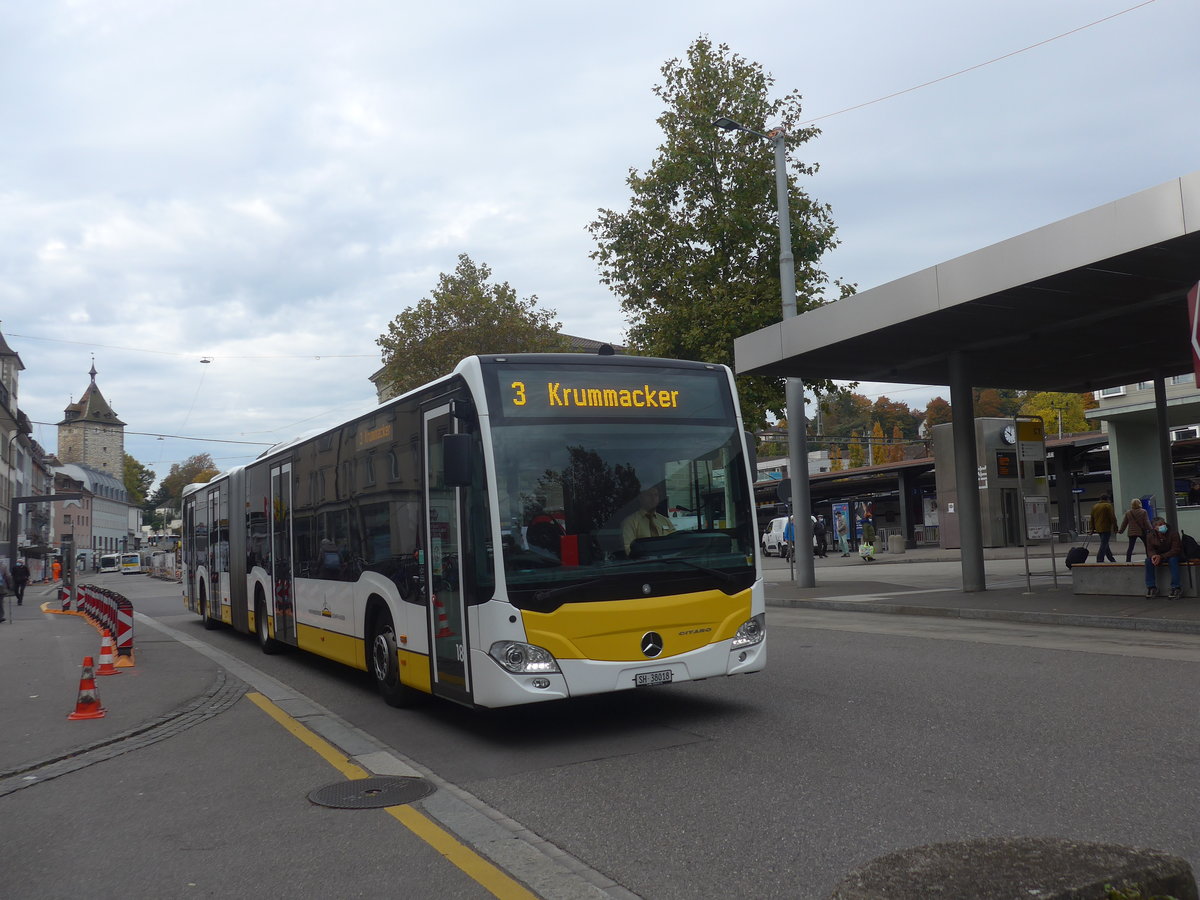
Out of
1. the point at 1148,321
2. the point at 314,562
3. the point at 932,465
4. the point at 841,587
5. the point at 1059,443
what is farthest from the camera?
the point at 932,465

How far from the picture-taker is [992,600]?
57.7ft

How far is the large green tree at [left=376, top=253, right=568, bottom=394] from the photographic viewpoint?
41156mm

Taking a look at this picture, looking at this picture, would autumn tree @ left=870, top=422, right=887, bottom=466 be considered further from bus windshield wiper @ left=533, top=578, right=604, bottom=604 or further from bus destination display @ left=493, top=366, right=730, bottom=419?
bus windshield wiper @ left=533, top=578, right=604, bottom=604

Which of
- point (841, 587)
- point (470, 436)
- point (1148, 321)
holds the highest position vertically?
point (1148, 321)

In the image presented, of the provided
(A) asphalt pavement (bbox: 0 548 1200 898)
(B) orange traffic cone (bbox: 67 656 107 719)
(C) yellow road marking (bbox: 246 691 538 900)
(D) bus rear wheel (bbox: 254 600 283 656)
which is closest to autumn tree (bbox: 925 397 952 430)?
(A) asphalt pavement (bbox: 0 548 1200 898)

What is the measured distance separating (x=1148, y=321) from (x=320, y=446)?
14.0 metres

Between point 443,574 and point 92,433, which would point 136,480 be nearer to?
point 92,433

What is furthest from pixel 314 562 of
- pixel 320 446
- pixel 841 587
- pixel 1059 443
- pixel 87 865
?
pixel 1059 443

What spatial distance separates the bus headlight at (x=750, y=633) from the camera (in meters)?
8.19

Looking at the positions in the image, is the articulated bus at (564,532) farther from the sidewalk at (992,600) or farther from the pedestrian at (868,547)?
the pedestrian at (868,547)

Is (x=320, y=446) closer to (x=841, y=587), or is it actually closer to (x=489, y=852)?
(x=489, y=852)

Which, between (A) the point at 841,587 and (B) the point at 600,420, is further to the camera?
(A) the point at 841,587

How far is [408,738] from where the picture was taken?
27.4ft

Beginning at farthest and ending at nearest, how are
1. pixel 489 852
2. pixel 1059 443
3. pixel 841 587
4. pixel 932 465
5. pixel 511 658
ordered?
pixel 932 465 < pixel 1059 443 < pixel 841 587 < pixel 511 658 < pixel 489 852
